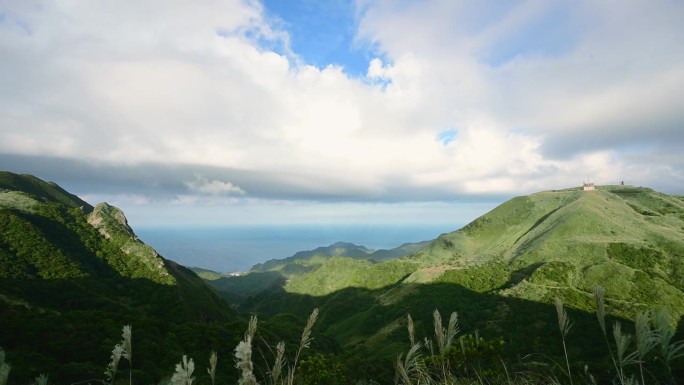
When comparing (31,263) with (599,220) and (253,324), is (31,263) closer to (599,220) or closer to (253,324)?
(253,324)

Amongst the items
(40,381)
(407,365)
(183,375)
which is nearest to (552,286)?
(407,365)

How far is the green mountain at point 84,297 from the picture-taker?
5434 cm

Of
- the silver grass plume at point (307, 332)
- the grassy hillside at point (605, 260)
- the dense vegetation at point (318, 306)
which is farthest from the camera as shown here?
the grassy hillside at point (605, 260)

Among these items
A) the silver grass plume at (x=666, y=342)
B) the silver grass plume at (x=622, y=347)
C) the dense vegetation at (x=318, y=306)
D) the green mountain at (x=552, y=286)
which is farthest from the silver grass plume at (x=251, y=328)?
the green mountain at (x=552, y=286)

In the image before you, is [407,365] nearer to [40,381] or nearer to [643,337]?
[643,337]

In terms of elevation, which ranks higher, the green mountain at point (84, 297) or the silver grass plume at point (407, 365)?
the silver grass plume at point (407, 365)

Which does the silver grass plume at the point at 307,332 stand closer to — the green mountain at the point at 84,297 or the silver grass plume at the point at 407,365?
the silver grass plume at the point at 407,365

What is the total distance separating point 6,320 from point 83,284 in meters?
52.9

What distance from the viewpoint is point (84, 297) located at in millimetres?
92312

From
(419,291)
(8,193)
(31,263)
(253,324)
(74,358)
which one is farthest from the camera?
(419,291)

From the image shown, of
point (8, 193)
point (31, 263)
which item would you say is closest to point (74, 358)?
point (31, 263)

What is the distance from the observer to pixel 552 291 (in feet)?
448

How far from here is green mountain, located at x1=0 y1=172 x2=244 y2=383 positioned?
54344 mm

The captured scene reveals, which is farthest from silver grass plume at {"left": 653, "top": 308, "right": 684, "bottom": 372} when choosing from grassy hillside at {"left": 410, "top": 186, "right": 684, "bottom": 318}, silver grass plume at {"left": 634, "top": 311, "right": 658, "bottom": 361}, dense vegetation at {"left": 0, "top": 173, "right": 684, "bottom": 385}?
grassy hillside at {"left": 410, "top": 186, "right": 684, "bottom": 318}
